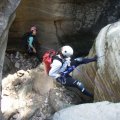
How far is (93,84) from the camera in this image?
845 cm

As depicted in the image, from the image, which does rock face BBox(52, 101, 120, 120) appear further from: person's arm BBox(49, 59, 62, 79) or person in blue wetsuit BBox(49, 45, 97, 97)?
person's arm BBox(49, 59, 62, 79)

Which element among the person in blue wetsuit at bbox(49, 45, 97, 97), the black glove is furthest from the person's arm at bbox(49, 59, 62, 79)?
the black glove

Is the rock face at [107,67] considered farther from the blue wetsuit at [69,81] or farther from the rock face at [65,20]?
the rock face at [65,20]

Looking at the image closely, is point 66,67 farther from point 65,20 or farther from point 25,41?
point 25,41

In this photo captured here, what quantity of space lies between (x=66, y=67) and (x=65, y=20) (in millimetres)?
2387

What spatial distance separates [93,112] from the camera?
577 centimetres

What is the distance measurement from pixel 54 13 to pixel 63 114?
486 cm

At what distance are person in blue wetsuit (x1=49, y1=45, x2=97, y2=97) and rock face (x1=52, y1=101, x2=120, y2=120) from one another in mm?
2064

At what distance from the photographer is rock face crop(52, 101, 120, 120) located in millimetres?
5641

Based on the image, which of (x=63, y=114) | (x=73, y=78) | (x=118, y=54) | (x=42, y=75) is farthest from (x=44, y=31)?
(x=63, y=114)

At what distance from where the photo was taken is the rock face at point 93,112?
5.64 m

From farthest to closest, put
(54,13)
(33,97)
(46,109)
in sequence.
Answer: (54,13), (33,97), (46,109)

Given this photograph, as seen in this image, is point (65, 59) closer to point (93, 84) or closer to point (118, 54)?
point (93, 84)

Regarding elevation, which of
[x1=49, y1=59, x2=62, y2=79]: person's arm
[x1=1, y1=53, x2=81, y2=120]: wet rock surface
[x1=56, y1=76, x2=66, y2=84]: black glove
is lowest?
[x1=1, y1=53, x2=81, y2=120]: wet rock surface
